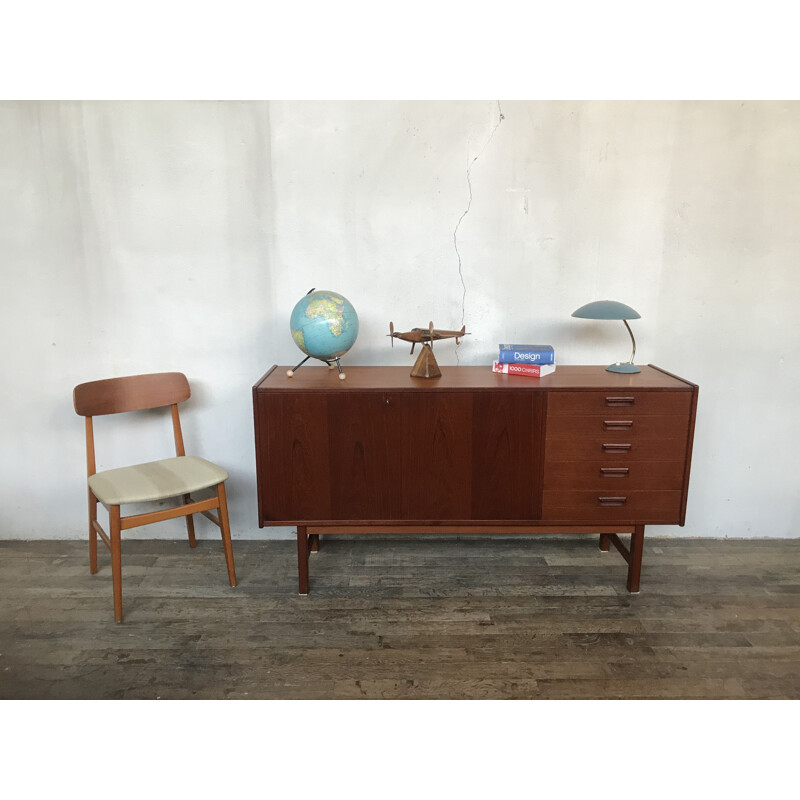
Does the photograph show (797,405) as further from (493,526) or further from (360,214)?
(360,214)

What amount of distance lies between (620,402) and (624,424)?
10 cm

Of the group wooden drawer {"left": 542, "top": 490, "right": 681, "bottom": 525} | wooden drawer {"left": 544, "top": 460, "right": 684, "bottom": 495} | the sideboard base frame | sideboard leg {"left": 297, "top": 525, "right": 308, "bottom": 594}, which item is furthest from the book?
sideboard leg {"left": 297, "top": 525, "right": 308, "bottom": 594}

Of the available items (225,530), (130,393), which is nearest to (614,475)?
(225,530)

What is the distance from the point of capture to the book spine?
278cm

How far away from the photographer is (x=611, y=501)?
107 inches

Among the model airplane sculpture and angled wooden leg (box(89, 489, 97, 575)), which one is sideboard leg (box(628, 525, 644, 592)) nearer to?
the model airplane sculpture

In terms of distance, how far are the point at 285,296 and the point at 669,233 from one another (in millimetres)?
1899

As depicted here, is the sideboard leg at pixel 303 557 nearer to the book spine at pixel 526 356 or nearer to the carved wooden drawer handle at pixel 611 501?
the book spine at pixel 526 356

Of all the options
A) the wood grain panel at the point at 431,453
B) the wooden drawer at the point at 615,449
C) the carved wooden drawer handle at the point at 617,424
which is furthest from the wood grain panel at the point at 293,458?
the carved wooden drawer handle at the point at 617,424

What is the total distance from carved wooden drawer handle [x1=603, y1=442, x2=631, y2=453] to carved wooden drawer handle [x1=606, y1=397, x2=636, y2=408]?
169 millimetres

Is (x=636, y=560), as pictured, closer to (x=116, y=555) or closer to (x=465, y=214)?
(x=465, y=214)

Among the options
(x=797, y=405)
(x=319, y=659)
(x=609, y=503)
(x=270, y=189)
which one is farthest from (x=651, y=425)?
(x=270, y=189)

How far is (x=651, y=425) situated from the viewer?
2.63 meters

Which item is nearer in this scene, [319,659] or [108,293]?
[319,659]
